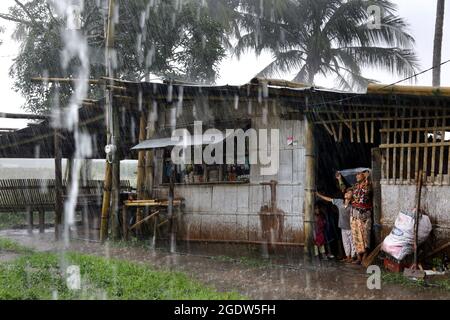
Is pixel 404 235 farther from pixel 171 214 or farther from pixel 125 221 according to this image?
pixel 125 221

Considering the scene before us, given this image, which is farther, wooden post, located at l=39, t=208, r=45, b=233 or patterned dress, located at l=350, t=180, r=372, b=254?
wooden post, located at l=39, t=208, r=45, b=233

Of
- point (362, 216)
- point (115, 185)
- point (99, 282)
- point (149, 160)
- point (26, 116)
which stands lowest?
point (99, 282)

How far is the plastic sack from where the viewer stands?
836 centimetres

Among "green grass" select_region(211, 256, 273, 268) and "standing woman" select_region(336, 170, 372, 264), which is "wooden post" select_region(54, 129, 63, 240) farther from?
"standing woman" select_region(336, 170, 372, 264)

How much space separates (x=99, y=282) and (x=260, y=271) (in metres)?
2.73

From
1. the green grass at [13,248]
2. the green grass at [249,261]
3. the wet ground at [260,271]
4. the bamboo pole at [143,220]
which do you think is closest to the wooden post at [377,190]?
the wet ground at [260,271]

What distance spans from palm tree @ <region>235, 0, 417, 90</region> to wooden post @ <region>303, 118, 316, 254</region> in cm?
1165

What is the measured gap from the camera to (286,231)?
10.5m

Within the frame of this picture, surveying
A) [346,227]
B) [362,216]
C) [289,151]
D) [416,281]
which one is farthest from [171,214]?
[416,281]

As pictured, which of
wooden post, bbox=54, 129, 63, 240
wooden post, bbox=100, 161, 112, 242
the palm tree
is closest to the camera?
wooden post, bbox=100, 161, 112, 242

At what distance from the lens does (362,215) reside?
957 centimetres

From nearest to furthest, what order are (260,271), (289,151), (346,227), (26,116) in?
(260,271), (346,227), (289,151), (26,116)

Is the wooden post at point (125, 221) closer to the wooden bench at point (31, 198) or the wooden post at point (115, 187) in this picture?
the wooden post at point (115, 187)

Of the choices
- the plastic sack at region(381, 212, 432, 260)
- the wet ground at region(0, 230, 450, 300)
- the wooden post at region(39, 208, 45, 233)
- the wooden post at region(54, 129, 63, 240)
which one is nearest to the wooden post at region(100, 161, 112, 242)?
the wet ground at region(0, 230, 450, 300)
